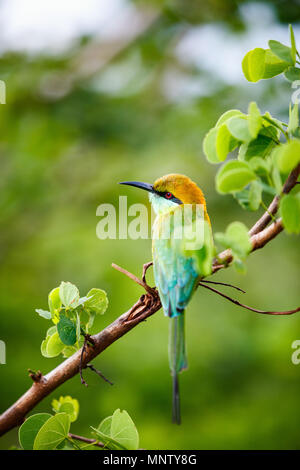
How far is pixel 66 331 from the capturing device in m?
1.04

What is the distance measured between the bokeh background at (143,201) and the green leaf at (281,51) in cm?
237

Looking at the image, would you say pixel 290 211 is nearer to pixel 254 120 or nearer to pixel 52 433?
pixel 254 120

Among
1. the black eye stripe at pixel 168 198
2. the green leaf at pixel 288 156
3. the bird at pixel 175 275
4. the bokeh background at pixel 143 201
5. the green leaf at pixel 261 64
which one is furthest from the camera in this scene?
the bokeh background at pixel 143 201

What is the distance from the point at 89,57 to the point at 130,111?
0.61 m

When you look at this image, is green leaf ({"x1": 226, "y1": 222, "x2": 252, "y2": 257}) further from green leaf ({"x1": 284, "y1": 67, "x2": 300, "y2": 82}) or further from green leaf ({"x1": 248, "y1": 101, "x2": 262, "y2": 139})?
green leaf ({"x1": 284, "y1": 67, "x2": 300, "y2": 82})

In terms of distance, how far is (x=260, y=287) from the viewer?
393 centimetres

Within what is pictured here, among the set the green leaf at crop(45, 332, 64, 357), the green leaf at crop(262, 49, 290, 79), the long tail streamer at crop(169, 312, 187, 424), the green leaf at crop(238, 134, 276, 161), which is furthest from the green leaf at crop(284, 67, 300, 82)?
the green leaf at crop(45, 332, 64, 357)

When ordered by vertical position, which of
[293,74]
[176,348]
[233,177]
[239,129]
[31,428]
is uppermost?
[293,74]

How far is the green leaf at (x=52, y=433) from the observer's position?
99cm

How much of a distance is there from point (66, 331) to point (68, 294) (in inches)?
3.1

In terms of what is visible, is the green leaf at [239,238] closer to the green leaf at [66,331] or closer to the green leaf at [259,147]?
the green leaf at [259,147]

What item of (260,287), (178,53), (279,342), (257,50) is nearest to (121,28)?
(178,53)

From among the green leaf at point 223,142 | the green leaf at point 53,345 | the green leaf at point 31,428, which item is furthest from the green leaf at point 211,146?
the green leaf at point 31,428

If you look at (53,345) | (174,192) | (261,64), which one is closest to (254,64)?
(261,64)
